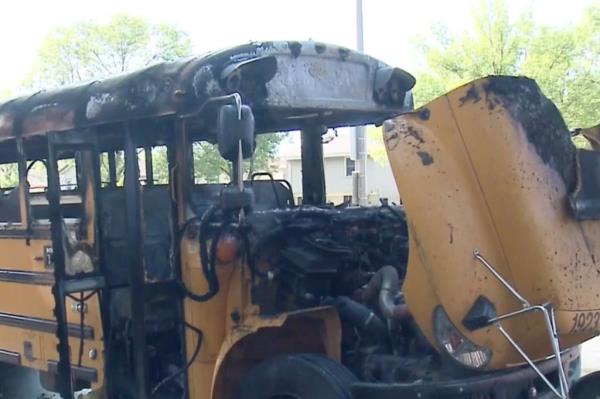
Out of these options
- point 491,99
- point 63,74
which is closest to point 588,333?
point 491,99

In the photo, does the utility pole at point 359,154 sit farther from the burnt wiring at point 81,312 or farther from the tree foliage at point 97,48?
the tree foliage at point 97,48

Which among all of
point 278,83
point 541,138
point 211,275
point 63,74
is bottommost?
point 211,275

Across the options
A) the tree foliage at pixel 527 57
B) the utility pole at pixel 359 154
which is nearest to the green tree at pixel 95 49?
the tree foliage at pixel 527 57

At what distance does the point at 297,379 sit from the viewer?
4172 mm

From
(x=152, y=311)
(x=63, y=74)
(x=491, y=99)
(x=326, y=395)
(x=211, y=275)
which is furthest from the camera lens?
(x=63, y=74)

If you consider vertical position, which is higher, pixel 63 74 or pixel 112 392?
pixel 63 74

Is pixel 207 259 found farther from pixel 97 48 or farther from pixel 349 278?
pixel 97 48

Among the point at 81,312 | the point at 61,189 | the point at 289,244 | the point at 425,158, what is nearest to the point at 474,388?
the point at 425,158

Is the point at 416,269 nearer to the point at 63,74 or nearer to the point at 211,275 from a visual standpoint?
the point at 211,275

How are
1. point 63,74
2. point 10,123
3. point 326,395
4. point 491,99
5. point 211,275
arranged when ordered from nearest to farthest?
point 491,99, point 326,395, point 211,275, point 10,123, point 63,74

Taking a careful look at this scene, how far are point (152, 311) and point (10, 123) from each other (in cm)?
169

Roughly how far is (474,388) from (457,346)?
232mm

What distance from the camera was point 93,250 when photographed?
5.13m

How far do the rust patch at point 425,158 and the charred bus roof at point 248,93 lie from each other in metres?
1.21
